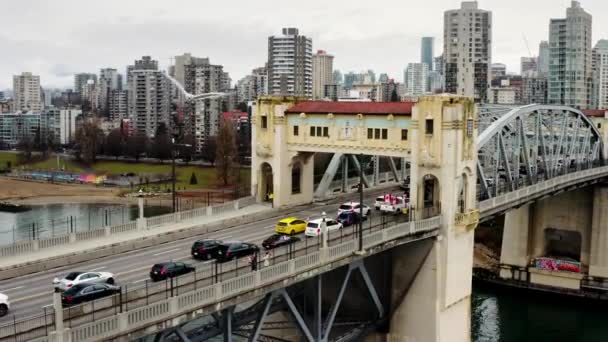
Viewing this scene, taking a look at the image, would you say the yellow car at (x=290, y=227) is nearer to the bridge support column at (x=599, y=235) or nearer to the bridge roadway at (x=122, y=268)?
the bridge roadway at (x=122, y=268)

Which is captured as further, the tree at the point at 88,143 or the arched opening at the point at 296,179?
the tree at the point at 88,143

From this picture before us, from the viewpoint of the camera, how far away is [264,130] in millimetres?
47500

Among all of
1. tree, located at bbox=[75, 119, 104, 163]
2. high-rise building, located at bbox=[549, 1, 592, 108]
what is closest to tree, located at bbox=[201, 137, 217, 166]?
Answer: tree, located at bbox=[75, 119, 104, 163]

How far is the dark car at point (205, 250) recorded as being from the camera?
3184cm

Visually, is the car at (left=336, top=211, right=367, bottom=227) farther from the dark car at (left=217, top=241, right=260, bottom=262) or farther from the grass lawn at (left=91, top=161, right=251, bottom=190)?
the grass lawn at (left=91, top=161, right=251, bottom=190)

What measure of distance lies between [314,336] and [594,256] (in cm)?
4372

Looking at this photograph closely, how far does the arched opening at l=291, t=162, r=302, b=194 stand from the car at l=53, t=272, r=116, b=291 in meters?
22.3

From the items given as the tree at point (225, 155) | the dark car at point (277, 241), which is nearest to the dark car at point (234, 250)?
the dark car at point (277, 241)

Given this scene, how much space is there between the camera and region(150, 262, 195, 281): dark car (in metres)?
27.7

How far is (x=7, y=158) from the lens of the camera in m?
182

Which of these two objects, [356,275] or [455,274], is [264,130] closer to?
[356,275]

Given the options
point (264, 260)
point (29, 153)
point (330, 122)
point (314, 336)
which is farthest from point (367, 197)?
point (29, 153)

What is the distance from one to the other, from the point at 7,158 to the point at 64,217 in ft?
275

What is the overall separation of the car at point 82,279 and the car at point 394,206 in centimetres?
2200
